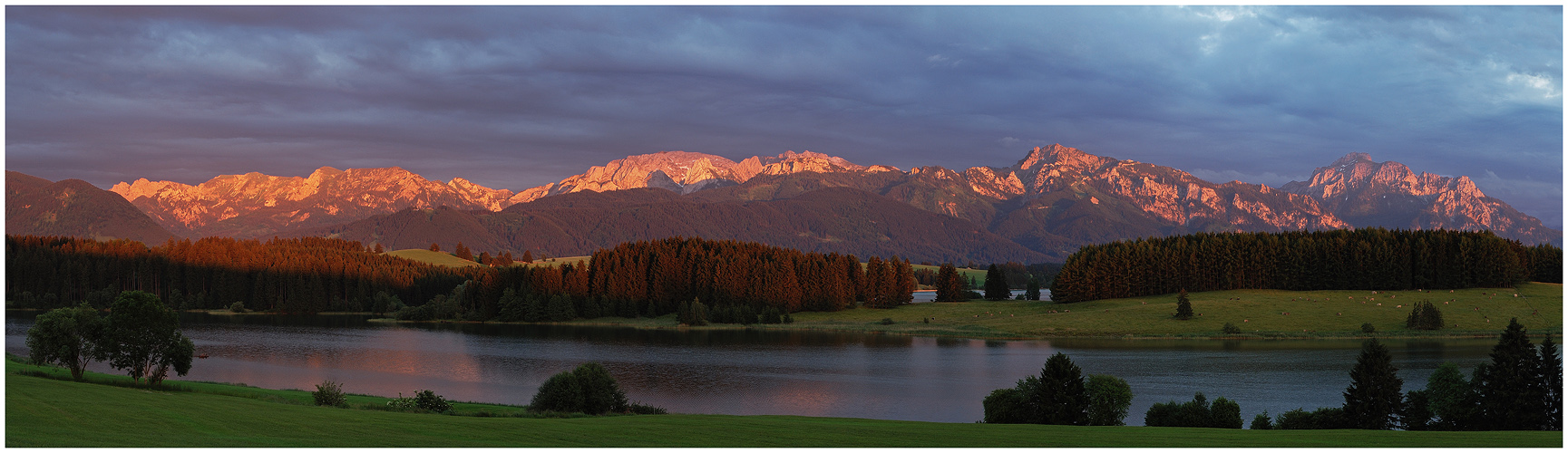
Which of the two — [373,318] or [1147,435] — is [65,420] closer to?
[1147,435]

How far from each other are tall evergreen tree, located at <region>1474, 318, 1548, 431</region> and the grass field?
3801mm

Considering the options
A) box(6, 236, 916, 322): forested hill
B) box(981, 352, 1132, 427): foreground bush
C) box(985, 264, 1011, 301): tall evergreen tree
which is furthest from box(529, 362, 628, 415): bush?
box(985, 264, 1011, 301): tall evergreen tree

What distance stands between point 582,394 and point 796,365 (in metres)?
33.3

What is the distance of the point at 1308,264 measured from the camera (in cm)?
12150

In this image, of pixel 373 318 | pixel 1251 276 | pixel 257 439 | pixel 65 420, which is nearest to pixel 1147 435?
pixel 257 439

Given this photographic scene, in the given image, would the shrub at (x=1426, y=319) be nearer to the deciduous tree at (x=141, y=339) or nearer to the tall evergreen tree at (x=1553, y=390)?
the tall evergreen tree at (x=1553, y=390)

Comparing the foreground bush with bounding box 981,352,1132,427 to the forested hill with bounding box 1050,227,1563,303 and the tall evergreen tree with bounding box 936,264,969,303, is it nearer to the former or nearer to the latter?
the forested hill with bounding box 1050,227,1563,303

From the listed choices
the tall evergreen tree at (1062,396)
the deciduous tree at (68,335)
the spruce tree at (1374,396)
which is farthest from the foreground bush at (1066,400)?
the deciduous tree at (68,335)

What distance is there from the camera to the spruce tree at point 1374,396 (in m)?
38.6

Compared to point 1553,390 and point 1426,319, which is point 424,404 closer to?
point 1553,390

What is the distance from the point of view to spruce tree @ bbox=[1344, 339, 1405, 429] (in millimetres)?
38562

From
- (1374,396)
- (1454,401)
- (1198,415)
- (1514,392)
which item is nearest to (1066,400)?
(1198,415)

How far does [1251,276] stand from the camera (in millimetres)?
124562

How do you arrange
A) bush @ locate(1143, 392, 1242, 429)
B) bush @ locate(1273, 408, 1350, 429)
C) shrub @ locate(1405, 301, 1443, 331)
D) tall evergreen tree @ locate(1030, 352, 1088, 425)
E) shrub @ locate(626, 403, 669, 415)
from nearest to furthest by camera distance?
bush @ locate(1143, 392, 1242, 429)
bush @ locate(1273, 408, 1350, 429)
tall evergreen tree @ locate(1030, 352, 1088, 425)
shrub @ locate(626, 403, 669, 415)
shrub @ locate(1405, 301, 1443, 331)
